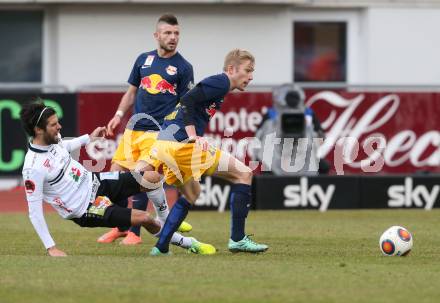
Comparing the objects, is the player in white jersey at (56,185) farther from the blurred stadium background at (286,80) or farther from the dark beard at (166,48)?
the dark beard at (166,48)

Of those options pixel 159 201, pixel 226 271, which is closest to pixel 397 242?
pixel 226 271

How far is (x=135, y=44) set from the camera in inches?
868

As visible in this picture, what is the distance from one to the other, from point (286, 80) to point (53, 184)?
43.5 ft

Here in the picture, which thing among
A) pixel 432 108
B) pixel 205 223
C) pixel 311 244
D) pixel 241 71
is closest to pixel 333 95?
pixel 432 108

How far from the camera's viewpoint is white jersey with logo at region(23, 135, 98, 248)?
9750 mm

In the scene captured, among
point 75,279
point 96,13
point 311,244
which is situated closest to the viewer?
point 75,279

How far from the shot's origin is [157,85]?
11.7 m

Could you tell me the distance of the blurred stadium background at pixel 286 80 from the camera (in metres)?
17.3

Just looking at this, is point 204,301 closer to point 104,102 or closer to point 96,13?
point 104,102

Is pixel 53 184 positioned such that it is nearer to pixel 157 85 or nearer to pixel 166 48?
pixel 157 85

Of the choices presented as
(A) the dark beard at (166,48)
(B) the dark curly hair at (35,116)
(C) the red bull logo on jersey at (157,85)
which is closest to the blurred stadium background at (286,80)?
(B) the dark curly hair at (35,116)

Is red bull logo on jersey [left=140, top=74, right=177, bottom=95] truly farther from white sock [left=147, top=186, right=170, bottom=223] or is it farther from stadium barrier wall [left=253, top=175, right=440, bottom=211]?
stadium barrier wall [left=253, top=175, right=440, bottom=211]

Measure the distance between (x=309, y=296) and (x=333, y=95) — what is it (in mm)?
11515

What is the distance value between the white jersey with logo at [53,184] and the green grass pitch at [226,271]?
0.39m
